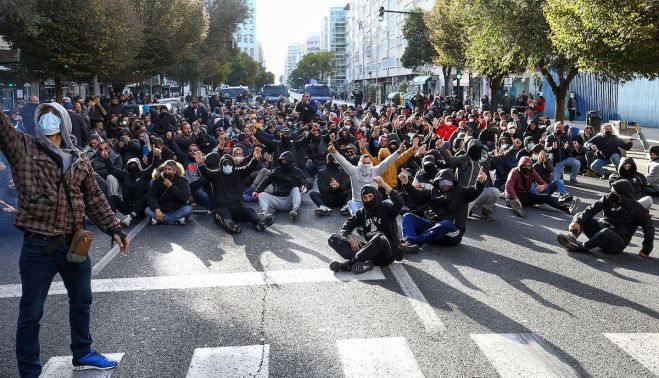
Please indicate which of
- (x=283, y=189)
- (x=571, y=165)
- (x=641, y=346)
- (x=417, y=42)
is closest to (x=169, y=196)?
(x=283, y=189)

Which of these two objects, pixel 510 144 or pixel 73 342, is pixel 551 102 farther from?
pixel 73 342

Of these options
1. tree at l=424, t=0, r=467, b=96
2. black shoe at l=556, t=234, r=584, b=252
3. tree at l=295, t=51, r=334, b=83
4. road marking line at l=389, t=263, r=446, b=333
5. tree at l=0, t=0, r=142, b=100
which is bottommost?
road marking line at l=389, t=263, r=446, b=333

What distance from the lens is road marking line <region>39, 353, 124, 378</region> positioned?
16.9ft

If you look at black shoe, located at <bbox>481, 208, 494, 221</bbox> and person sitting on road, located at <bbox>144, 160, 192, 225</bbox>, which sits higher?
person sitting on road, located at <bbox>144, 160, 192, 225</bbox>

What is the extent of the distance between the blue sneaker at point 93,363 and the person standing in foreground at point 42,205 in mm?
407

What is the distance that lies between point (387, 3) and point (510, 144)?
309 feet

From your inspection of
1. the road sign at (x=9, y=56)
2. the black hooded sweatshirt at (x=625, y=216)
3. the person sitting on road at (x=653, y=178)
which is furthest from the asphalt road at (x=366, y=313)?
the road sign at (x=9, y=56)

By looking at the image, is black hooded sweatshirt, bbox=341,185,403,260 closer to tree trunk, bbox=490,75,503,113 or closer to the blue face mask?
the blue face mask

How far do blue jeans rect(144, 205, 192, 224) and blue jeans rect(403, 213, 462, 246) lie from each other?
430 centimetres

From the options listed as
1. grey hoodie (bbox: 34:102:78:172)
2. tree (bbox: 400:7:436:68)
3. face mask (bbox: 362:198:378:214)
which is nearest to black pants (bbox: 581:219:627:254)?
face mask (bbox: 362:198:378:214)

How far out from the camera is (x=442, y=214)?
9680mm

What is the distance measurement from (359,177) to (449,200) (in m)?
2.28

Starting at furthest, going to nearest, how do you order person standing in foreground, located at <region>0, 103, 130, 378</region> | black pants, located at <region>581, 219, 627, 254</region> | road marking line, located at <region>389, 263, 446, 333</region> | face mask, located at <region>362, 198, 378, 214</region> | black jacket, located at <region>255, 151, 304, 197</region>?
black jacket, located at <region>255, 151, 304, 197</region> → black pants, located at <region>581, 219, 627, 254</region> → face mask, located at <region>362, 198, 378, 214</region> → road marking line, located at <region>389, 263, 446, 333</region> → person standing in foreground, located at <region>0, 103, 130, 378</region>

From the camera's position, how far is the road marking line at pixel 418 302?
6.16 metres
